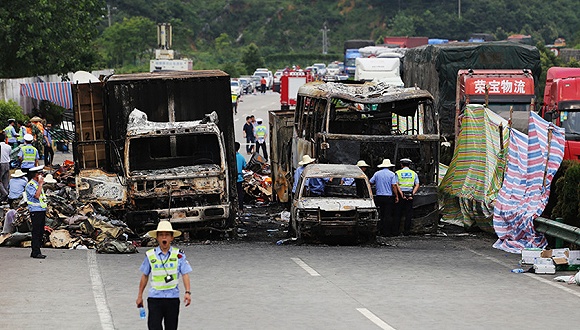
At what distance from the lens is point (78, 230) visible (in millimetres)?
20062

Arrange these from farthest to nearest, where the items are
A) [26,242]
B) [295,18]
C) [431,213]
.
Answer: [295,18]
[431,213]
[26,242]

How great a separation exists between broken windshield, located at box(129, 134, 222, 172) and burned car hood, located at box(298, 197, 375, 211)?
2.40 metres

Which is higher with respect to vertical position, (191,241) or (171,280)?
(171,280)

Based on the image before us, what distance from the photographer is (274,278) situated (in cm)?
1616

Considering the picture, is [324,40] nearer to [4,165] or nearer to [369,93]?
[4,165]

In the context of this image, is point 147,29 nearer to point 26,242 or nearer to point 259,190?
point 259,190

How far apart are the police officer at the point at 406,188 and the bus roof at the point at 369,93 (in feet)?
5.08

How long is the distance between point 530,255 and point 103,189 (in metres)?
7.95

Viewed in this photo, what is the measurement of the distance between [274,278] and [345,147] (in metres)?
6.71

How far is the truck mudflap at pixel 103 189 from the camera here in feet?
67.6

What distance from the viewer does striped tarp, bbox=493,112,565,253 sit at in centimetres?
1961

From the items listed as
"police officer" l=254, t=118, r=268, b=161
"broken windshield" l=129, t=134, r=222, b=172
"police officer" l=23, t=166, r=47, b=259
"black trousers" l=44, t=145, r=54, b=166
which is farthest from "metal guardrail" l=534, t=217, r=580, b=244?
"police officer" l=254, t=118, r=268, b=161

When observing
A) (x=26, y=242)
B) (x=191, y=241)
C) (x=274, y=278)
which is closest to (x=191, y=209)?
(x=191, y=241)

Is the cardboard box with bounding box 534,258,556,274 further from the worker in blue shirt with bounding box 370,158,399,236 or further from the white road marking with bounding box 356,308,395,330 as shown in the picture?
the worker in blue shirt with bounding box 370,158,399,236
